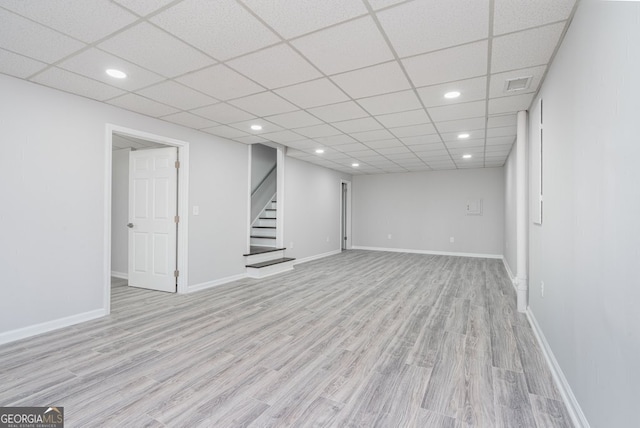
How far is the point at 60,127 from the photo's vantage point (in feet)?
10.2

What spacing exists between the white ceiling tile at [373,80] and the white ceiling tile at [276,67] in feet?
0.97

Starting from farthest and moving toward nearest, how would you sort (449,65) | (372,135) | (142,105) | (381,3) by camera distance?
1. (372,135)
2. (142,105)
3. (449,65)
4. (381,3)

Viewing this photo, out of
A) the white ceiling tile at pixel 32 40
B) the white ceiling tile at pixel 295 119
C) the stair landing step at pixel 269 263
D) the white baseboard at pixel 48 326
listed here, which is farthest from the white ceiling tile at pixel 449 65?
the white baseboard at pixel 48 326

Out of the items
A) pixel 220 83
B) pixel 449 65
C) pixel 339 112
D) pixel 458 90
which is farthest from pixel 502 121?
pixel 220 83

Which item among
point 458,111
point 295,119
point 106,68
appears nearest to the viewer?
point 106,68

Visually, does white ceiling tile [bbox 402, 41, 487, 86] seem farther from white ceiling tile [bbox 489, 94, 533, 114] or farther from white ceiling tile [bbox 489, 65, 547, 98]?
white ceiling tile [bbox 489, 94, 533, 114]

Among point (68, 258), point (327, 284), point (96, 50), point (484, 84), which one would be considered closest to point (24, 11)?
point (96, 50)

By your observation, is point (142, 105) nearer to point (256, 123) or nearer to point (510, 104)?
point (256, 123)

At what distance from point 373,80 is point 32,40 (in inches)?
105

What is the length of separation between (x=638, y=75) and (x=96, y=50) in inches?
127

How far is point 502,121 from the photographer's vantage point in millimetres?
4000

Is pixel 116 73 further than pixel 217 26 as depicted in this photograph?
Yes

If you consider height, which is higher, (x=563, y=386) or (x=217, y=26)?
(x=217, y=26)

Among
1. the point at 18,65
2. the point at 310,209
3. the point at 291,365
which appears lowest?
the point at 291,365
